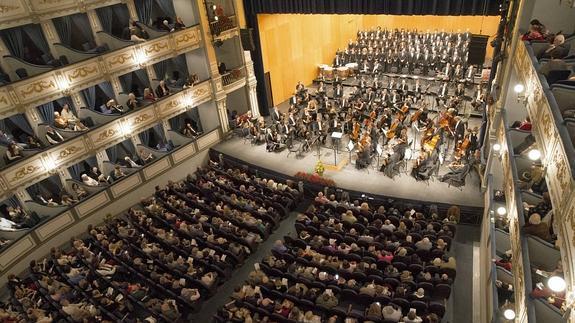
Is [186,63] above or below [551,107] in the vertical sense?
below

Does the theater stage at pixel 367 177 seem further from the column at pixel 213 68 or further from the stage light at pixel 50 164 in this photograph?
the stage light at pixel 50 164

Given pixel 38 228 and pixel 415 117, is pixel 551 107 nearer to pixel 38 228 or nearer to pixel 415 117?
pixel 415 117

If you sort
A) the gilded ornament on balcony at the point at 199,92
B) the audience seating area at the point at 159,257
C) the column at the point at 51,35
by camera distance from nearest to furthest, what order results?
the audience seating area at the point at 159,257 → the column at the point at 51,35 → the gilded ornament on balcony at the point at 199,92

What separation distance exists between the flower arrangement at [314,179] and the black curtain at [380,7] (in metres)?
6.96

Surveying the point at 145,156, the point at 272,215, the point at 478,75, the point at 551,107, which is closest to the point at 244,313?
the point at 272,215

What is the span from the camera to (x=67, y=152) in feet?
43.6

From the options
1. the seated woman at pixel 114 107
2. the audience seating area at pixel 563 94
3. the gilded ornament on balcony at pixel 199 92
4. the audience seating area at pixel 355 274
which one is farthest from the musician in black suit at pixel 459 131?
the seated woman at pixel 114 107

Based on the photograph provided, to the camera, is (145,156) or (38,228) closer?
(38,228)

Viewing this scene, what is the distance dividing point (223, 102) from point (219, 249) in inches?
315

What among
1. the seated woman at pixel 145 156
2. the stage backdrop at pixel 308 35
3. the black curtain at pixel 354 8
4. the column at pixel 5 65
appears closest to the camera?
the column at pixel 5 65

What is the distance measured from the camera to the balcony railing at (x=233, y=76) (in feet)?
57.9

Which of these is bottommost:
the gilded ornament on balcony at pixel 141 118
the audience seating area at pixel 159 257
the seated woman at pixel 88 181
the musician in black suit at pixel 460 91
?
the audience seating area at pixel 159 257

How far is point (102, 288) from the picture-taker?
36.7 ft

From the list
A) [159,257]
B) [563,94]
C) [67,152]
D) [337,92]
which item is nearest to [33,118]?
[67,152]
